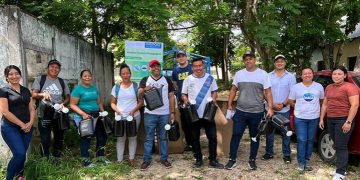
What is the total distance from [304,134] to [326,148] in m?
0.76

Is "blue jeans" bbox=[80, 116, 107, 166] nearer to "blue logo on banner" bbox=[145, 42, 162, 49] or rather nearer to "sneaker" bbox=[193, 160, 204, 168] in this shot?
"sneaker" bbox=[193, 160, 204, 168]

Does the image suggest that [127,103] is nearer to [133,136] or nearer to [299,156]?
[133,136]

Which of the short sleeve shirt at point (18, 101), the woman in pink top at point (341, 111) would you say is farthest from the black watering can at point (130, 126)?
the woman in pink top at point (341, 111)

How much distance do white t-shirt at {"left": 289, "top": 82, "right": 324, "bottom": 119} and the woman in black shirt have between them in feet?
12.8

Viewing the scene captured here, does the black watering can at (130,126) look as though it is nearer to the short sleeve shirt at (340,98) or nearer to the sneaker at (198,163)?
the sneaker at (198,163)

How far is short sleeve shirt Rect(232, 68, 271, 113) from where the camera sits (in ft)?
18.0

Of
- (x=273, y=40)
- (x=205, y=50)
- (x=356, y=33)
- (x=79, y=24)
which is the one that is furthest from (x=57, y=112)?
(x=205, y=50)

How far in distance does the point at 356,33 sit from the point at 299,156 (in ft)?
39.9

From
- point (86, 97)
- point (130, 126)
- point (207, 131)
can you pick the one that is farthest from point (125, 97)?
point (207, 131)

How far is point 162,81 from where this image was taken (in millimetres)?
5773

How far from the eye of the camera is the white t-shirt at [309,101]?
18.1 ft

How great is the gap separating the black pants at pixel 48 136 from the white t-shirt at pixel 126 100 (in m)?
1.01

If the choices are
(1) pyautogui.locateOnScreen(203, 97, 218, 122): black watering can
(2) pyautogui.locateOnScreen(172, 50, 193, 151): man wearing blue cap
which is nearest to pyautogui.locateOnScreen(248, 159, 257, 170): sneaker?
(1) pyautogui.locateOnScreen(203, 97, 218, 122): black watering can

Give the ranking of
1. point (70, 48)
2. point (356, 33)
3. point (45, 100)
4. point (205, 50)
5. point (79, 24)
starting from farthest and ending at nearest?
point (205, 50), point (356, 33), point (79, 24), point (70, 48), point (45, 100)
